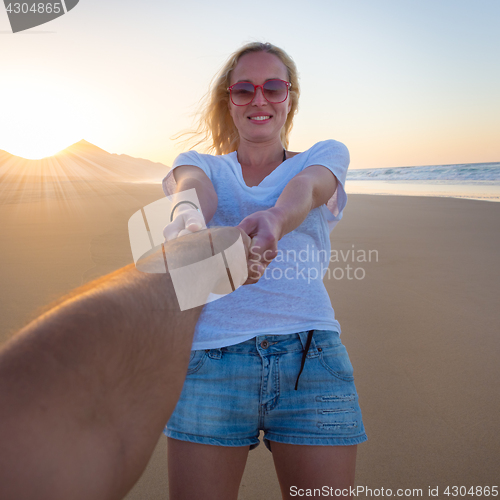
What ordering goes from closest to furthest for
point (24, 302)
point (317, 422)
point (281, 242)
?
point (317, 422), point (281, 242), point (24, 302)

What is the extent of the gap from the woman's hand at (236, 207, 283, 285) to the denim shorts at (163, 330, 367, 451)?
293 millimetres

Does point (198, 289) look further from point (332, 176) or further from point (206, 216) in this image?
point (332, 176)

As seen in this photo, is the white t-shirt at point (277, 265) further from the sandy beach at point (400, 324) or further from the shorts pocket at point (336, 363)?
the sandy beach at point (400, 324)

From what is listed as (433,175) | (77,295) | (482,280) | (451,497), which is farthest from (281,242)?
(433,175)

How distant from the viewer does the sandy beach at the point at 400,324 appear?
5.00ft

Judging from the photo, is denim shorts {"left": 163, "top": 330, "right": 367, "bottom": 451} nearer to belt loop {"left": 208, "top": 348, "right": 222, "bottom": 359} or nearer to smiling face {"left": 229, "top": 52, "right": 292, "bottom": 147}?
belt loop {"left": 208, "top": 348, "right": 222, "bottom": 359}

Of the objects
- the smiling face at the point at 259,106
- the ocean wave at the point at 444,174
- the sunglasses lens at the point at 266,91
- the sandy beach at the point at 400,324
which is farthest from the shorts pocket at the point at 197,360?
the ocean wave at the point at 444,174

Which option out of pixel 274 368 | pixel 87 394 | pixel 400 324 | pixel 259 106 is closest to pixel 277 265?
pixel 274 368

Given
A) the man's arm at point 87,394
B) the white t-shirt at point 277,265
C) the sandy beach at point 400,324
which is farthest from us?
the sandy beach at point 400,324

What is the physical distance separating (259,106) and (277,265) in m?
0.80

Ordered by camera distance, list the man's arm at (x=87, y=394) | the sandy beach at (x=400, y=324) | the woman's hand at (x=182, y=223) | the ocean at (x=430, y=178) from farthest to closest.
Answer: the ocean at (x=430, y=178)
the sandy beach at (x=400, y=324)
the woman's hand at (x=182, y=223)
the man's arm at (x=87, y=394)

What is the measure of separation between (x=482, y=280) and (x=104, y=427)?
152 inches

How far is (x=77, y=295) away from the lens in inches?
21.6

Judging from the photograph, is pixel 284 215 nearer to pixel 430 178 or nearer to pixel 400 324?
pixel 400 324
